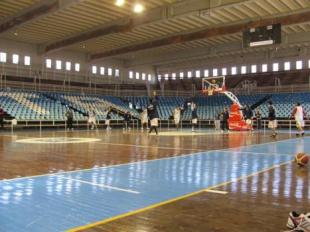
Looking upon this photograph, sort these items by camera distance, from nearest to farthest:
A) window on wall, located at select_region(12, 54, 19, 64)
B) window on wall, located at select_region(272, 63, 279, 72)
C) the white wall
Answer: the white wall → window on wall, located at select_region(12, 54, 19, 64) → window on wall, located at select_region(272, 63, 279, 72)

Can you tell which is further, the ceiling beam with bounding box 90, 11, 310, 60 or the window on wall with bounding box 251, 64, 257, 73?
the window on wall with bounding box 251, 64, 257, 73

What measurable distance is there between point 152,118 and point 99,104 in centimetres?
1394

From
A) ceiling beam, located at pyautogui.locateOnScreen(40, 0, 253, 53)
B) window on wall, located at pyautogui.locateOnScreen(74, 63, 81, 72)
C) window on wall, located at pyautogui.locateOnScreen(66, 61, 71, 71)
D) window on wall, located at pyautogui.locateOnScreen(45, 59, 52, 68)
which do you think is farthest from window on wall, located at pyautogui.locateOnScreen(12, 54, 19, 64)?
ceiling beam, located at pyautogui.locateOnScreen(40, 0, 253, 53)

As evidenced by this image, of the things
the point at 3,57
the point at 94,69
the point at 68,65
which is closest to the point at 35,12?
the point at 3,57

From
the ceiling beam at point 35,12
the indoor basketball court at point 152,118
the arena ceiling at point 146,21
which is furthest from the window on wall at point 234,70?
the ceiling beam at point 35,12

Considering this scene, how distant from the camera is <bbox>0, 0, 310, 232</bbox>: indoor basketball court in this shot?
4488mm

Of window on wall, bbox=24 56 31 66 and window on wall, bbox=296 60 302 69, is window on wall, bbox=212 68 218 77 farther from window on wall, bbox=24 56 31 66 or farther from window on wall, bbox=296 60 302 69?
window on wall, bbox=24 56 31 66

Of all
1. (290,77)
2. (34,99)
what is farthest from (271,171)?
(290,77)

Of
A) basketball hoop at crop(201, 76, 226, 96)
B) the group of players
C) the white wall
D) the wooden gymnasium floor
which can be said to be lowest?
the wooden gymnasium floor

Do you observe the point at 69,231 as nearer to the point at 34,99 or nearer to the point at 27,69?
the point at 34,99

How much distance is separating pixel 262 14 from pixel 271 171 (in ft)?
56.9

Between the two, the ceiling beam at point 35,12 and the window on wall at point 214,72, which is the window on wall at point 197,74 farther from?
the ceiling beam at point 35,12

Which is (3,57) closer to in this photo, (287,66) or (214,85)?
(214,85)

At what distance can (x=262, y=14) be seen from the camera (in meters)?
22.5
